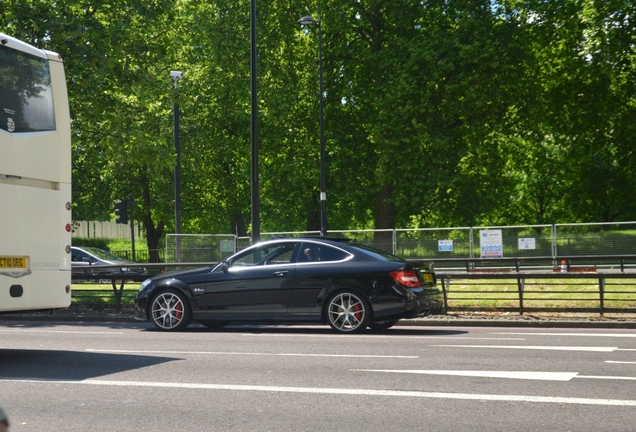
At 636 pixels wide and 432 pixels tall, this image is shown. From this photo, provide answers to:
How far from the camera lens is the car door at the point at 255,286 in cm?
1546

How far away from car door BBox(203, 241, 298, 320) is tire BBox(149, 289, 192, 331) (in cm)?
40

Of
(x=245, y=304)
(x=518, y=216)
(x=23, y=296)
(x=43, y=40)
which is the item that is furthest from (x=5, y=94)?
(x=518, y=216)

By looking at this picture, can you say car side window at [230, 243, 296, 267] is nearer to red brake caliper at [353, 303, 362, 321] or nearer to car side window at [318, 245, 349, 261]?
car side window at [318, 245, 349, 261]

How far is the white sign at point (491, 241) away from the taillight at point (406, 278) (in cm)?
2025

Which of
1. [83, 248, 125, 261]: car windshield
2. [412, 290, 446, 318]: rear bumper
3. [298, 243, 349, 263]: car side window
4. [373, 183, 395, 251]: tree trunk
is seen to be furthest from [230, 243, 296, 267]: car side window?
[83, 248, 125, 261]: car windshield

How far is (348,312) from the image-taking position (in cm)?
1509

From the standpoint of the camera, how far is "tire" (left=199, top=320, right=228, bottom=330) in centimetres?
1648

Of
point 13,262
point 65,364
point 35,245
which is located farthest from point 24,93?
point 65,364

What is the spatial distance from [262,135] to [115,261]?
27.7 feet

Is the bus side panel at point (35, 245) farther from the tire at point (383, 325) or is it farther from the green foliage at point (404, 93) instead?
the green foliage at point (404, 93)

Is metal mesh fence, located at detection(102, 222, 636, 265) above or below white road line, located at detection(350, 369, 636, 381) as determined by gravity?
above

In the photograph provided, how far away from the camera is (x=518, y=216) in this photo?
66.4 metres

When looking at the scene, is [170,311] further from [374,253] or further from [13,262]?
[13,262]

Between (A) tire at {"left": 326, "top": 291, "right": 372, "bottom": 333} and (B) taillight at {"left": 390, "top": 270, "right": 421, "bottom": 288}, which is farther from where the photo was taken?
(A) tire at {"left": 326, "top": 291, "right": 372, "bottom": 333}
